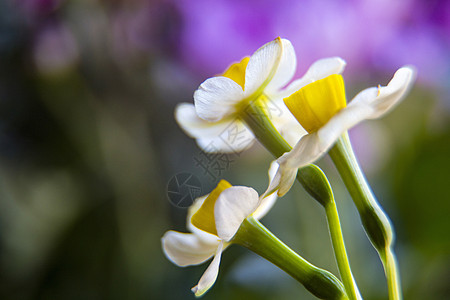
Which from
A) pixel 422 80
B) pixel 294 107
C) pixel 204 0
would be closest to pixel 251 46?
pixel 204 0

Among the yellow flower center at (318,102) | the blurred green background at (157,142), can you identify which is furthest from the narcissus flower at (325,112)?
the blurred green background at (157,142)

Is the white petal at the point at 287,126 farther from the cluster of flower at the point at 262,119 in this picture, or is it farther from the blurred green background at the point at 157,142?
the blurred green background at the point at 157,142

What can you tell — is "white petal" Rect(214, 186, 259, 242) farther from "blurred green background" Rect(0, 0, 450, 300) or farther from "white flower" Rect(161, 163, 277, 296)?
"blurred green background" Rect(0, 0, 450, 300)

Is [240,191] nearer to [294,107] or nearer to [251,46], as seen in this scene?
[294,107]

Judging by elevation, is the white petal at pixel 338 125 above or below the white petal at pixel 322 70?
below

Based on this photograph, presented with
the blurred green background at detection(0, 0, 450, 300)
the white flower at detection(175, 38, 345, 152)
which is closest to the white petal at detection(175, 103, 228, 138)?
the white flower at detection(175, 38, 345, 152)

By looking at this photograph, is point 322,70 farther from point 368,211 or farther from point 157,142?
point 157,142

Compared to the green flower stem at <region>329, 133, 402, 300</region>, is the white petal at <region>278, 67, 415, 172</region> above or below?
above

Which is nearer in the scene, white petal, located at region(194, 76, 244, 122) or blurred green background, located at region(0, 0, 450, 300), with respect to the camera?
white petal, located at region(194, 76, 244, 122)
